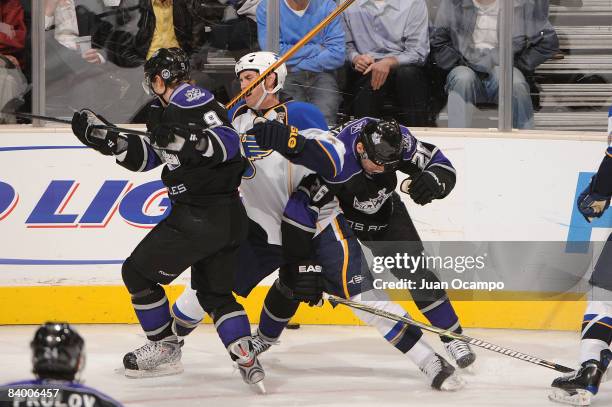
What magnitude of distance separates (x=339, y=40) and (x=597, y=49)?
4.09ft

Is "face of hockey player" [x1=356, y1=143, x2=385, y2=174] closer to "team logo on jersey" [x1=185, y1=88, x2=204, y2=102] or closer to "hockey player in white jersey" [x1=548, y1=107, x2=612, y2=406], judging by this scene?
"team logo on jersey" [x1=185, y1=88, x2=204, y2=102]

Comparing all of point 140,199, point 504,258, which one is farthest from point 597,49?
point 140,199

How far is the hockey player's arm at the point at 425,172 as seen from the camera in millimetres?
4395

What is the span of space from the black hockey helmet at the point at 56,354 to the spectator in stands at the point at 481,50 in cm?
356

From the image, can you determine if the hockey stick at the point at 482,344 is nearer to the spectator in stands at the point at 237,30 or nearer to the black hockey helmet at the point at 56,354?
the spectator in stands at the point at 237,30

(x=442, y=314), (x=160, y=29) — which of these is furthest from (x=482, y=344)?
(x=160, y=29)

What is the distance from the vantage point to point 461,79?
5.61 meters

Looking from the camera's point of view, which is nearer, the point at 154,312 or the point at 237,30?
the point at 154,312

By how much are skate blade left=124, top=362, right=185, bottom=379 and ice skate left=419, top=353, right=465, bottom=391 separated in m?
1.02

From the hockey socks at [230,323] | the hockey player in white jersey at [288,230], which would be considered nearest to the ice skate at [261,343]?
the hockey player in white jersey at [288,230]

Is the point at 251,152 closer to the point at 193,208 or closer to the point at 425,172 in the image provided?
the point at 193,208

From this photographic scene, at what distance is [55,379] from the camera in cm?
231

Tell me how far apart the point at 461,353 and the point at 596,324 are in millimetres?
671

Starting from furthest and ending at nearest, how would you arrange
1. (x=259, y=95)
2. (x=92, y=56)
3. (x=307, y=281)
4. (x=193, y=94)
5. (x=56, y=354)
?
(x=92, y=56)
(x=259, y=95)
(x=307, y=281)
(x=193, y=94)
(x=56, y=354)
